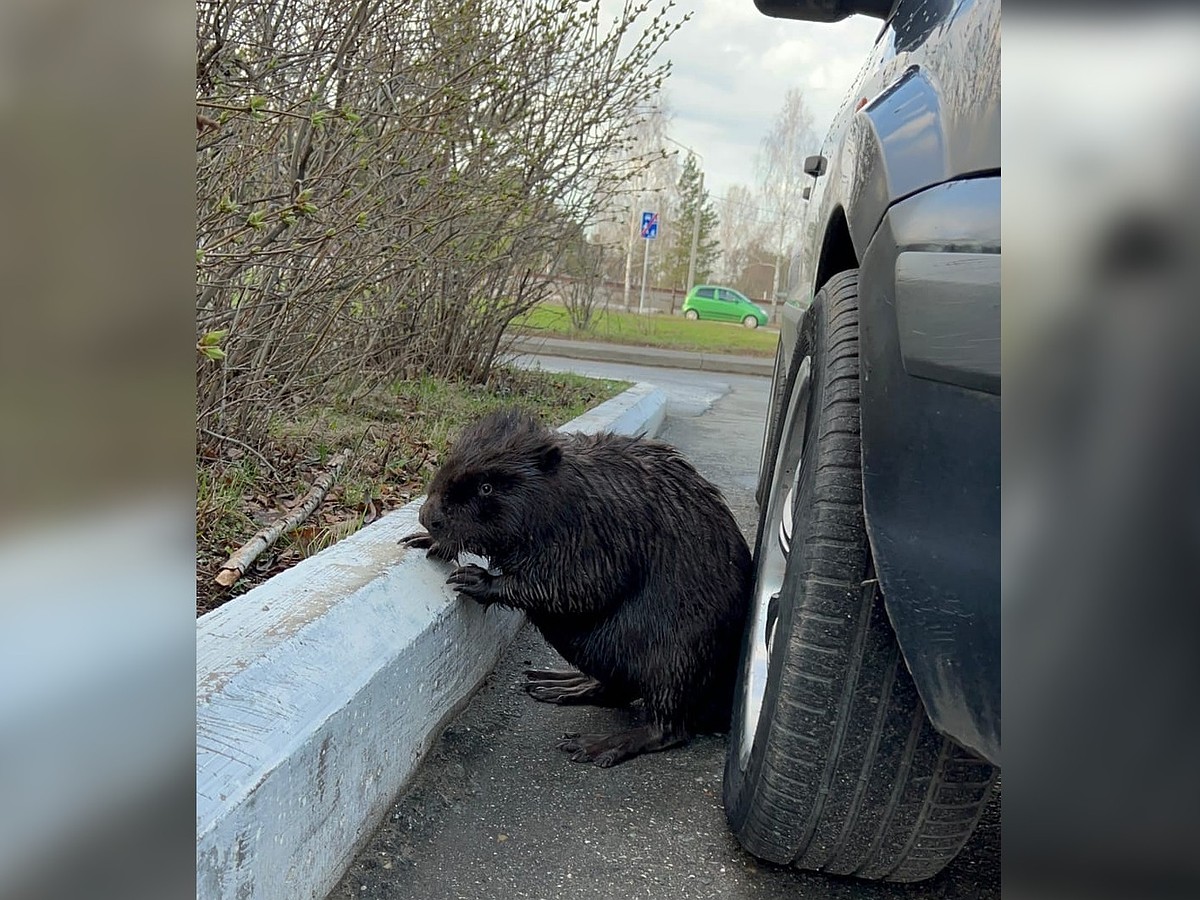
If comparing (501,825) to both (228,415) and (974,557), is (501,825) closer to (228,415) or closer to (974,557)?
(974,557)

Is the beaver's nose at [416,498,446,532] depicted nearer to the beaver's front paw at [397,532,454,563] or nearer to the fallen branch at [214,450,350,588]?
the beaver's front paw at [397,532,454,563]

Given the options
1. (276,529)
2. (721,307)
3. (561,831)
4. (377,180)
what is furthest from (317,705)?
(721,307)

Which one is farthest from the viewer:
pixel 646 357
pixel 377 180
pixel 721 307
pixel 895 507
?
pixel 721 307

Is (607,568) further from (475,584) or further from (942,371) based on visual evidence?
(942,371)

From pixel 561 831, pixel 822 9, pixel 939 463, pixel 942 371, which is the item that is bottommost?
pixel 561 831

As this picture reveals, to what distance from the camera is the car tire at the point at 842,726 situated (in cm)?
166

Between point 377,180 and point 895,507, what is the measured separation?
11.0 feet

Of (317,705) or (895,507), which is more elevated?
(895,507)

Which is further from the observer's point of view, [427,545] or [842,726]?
[427,545]

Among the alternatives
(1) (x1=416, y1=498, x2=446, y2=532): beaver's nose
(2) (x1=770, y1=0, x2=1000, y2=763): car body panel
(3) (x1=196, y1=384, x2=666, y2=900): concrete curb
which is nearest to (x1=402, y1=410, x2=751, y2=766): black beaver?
(1) (x1=416, y1=498, x2=446, y2=532): beaver's nose

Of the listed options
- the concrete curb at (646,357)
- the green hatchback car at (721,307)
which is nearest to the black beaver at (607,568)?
the concrete curb at (646,357)

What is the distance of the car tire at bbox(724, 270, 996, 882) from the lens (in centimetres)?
166

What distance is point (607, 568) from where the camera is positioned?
2531mm
